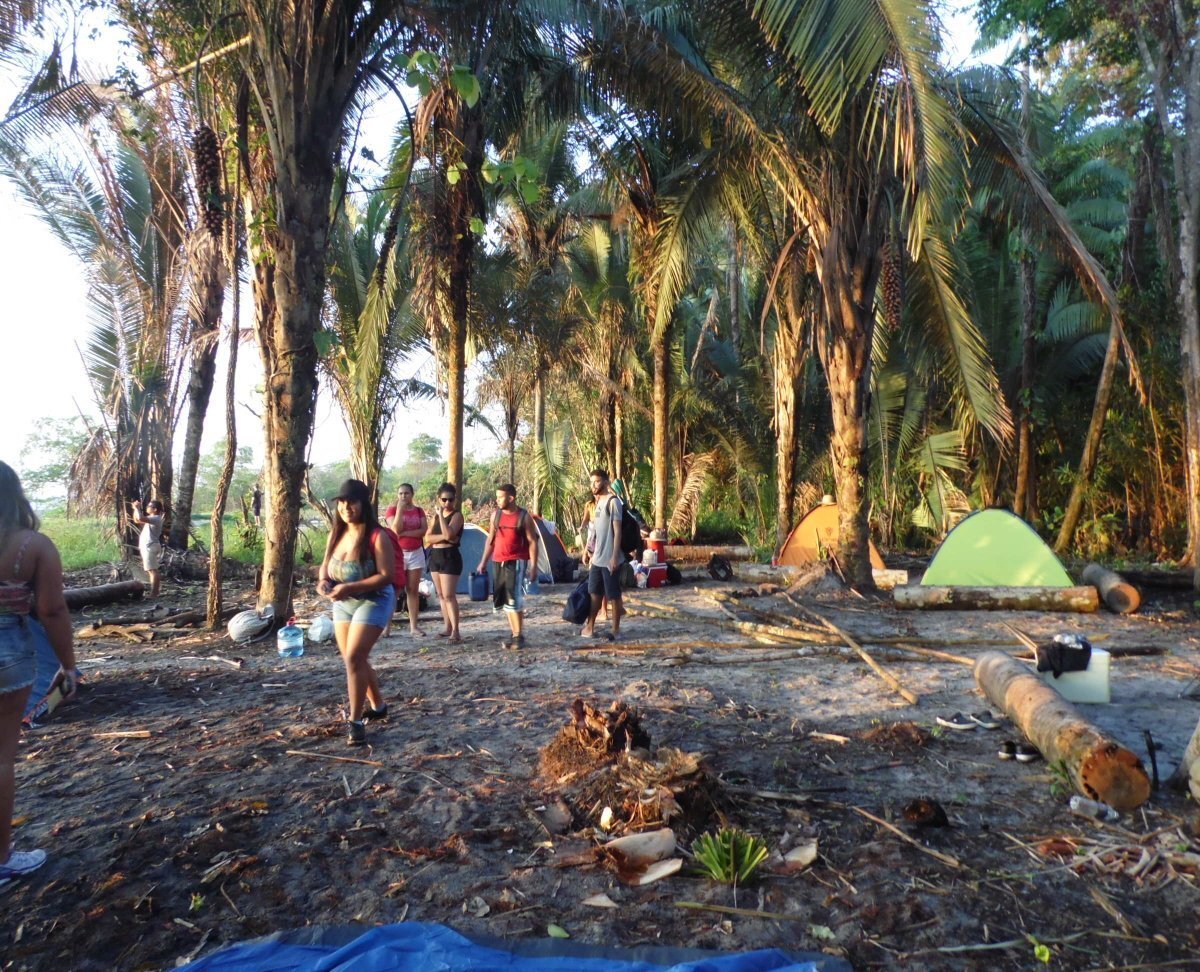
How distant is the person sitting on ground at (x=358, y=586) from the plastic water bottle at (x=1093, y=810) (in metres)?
3.70

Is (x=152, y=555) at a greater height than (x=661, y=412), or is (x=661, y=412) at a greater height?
(x=661, y=412)

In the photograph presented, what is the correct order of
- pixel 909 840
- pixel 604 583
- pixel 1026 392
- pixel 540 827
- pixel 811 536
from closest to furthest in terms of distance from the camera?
pixel 909 840, pixel 540 827, pixel 604 583, pixel 811 536, pixel 1026 392

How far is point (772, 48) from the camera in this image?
9.74 metres

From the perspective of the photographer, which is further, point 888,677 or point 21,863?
point 888,677

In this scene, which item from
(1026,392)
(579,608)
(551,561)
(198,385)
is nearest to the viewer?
(579,608)

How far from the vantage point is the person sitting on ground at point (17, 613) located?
3.24 m

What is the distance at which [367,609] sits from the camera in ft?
16.3

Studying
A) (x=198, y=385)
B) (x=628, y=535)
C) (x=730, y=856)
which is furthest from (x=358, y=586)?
(x=198, y=385)

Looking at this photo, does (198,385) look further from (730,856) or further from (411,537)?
(730,856)

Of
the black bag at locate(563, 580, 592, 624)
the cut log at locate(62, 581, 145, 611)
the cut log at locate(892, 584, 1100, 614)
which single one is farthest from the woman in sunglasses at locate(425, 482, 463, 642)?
the cut log at locate(62, 581, 145, 611)

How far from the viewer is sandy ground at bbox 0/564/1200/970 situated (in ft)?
9.86

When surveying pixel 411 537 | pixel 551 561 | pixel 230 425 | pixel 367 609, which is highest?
pixel 230 425

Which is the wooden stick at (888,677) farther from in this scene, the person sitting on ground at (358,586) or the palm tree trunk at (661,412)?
the palm tree trunk at (661,412)

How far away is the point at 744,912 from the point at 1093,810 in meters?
1.93
